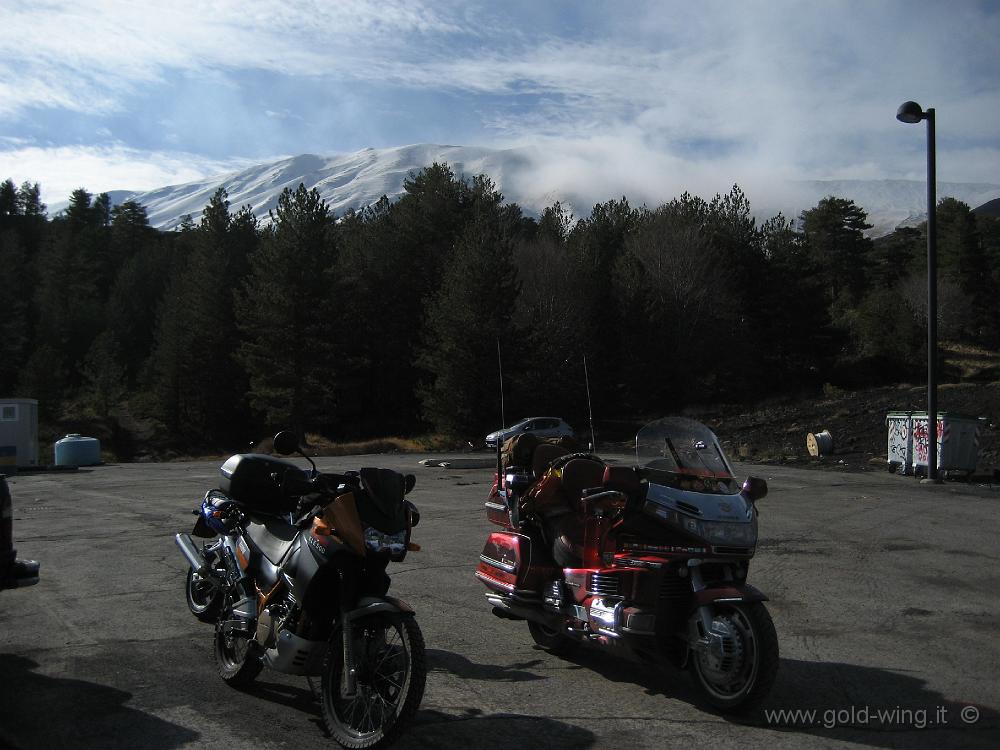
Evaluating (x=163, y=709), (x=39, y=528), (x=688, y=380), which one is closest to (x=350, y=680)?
(x=163, y=709)

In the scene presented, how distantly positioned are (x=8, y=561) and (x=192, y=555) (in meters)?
1.21

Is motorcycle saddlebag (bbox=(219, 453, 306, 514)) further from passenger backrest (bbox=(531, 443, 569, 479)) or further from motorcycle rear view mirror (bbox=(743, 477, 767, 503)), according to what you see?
motorcycle rear view mirror (bbox=(743, 477, 767, 503))

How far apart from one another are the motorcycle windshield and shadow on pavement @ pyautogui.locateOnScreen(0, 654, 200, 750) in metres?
2.99

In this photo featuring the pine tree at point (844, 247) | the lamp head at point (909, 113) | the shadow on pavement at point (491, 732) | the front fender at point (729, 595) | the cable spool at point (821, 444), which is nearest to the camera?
the shadow on pavement at point (491, 732)

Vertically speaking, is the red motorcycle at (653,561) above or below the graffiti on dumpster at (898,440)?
above

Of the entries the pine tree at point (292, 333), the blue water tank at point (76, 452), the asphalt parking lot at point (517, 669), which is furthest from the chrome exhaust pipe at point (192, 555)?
the pine tree at point (292, 333)

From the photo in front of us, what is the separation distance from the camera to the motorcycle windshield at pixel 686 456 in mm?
5207

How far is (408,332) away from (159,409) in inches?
705

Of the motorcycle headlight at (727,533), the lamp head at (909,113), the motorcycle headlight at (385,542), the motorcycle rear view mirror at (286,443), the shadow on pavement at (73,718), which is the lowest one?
the shadow on pavement at (73,718)

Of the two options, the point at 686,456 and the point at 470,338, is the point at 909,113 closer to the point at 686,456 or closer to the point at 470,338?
the point at 686,456

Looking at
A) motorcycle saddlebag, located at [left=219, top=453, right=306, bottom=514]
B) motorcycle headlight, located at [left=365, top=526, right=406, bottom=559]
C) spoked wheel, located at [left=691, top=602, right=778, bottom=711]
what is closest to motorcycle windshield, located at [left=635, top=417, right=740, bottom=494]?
spoked wheel, located at [left=691, top=602, right=778, bottom=711]

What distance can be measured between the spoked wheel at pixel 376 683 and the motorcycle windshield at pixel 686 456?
1.85m

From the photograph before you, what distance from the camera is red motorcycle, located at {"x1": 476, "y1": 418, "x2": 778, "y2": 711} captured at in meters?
4.74

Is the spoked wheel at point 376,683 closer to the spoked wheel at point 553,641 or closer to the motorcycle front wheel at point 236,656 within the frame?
the motorcycle front wheel at point 236,656
